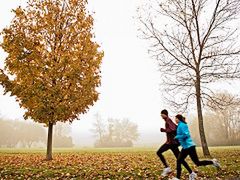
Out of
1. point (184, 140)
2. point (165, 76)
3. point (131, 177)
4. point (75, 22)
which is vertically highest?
point (75, 22)

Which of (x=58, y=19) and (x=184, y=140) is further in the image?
(x=58, y=19)

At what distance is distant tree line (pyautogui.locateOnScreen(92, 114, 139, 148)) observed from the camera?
61.1 m

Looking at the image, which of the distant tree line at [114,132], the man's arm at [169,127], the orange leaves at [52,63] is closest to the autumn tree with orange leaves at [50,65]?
the orange leaves at [52,63]

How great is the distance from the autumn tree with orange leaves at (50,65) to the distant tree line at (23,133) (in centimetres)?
5194

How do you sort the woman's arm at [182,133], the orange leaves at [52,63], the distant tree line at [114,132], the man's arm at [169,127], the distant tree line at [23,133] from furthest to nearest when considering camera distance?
the distant tree line at [23,133]
the distant tree line at [114,132]
the orange leaves at [52,63]
the man's arm at [169,127]
the woman's arm at [182,133]

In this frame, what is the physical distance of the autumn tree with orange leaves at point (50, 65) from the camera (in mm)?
16188

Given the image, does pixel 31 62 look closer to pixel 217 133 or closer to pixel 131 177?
pixel 131 177

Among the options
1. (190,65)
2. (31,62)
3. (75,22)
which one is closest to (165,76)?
(190,65)

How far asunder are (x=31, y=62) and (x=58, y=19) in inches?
150

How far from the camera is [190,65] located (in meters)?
19.0

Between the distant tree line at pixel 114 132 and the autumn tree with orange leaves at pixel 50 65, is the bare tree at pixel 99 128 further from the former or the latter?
the autumn tree with orange leaves at pixel 50 65

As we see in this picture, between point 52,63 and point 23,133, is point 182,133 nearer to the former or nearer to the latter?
→ point 52,63

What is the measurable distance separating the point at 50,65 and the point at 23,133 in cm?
6722

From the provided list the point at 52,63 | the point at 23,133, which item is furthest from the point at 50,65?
the point at 23,133
